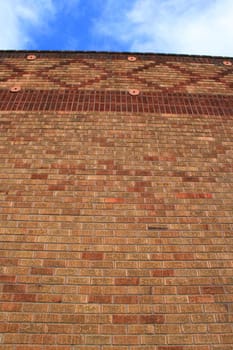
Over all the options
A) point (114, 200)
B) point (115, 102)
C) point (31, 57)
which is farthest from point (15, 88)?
point (114, 200)

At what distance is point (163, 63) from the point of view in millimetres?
5625

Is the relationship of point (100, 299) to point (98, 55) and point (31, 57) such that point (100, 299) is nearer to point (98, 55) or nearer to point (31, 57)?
point (98, 55)

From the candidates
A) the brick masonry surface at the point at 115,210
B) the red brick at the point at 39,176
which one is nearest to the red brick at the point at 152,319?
the brick masonry surface at the point at 115,210

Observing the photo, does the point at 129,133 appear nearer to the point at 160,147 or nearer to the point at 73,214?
the point at 160,147

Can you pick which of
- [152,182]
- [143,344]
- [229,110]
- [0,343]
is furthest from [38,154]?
[229,110]

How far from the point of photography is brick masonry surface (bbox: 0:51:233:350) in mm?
2678

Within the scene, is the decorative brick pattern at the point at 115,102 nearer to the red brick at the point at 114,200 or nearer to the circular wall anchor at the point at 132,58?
the circular wall anchor at the point at 132,58

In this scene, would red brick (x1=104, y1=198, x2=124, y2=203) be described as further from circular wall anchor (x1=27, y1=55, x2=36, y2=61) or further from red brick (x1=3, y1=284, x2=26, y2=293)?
circular wall anchor (x1=27, y1=55, x2=36, y2=61)

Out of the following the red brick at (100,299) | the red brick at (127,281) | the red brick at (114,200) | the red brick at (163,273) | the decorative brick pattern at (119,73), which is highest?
the decorative brick pattern at (119,73)

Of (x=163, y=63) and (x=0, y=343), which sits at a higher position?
(x=163, y=63)

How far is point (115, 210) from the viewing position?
11.2 ft

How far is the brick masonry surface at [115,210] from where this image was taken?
105 inches

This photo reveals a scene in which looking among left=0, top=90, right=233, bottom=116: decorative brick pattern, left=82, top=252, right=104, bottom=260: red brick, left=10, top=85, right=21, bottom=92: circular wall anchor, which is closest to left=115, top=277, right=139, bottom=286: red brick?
left=82, top=252, right=104, bottom=260: red brick

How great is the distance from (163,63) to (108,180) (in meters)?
2.92
